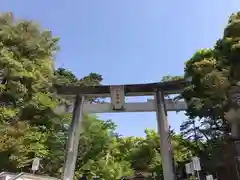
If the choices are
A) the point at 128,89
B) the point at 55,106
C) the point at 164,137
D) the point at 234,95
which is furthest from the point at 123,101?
the point at 234,95

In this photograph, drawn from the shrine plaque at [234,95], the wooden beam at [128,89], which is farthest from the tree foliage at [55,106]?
the wooden beam at [128,89]

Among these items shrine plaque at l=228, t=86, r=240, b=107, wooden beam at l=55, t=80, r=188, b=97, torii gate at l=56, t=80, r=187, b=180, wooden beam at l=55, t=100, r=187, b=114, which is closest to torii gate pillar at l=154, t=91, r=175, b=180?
torii gate at l=56, t=80, r=187, b=180

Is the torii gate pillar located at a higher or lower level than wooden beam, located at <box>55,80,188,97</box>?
lower

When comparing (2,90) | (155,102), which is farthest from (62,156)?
(155,102)

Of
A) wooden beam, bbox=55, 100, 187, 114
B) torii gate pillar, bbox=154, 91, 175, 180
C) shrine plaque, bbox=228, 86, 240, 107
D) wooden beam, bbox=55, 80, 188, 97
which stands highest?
wooden beam, bbox=55, 80, 188, 97

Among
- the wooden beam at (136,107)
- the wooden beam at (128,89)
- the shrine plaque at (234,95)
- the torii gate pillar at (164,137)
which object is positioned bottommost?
the torii gate pillar at (164,137)

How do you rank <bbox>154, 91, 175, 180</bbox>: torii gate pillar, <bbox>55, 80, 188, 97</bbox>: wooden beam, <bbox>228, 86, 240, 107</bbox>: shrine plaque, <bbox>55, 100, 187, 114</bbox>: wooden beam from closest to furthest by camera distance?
<bbox>228, 86, 240, 107</bbox>: shrine plaque < <bbox>154, 91, 175, 180</bbox>: torii gate pillar < <bbox>55, 80, 188, 97</bbox>: wooden beam < <bbox>55, 100, 187, 114</bbox>: wooden beam

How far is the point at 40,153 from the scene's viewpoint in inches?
583

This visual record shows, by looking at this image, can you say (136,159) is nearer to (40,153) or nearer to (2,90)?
(40,153)

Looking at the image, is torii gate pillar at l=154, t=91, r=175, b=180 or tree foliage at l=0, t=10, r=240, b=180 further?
torii gate pillar at l=154, t=91, r=175, b=180

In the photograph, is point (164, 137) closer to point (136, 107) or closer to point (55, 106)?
point (136, 107)

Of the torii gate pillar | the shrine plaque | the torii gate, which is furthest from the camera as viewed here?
the torii gate

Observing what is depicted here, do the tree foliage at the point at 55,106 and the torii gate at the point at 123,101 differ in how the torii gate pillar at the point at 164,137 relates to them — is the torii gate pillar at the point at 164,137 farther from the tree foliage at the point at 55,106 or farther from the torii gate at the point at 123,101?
the tree foliage at the point at 55,106

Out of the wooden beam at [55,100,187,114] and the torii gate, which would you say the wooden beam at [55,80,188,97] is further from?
the wooden beam at [55,100,187,114]
